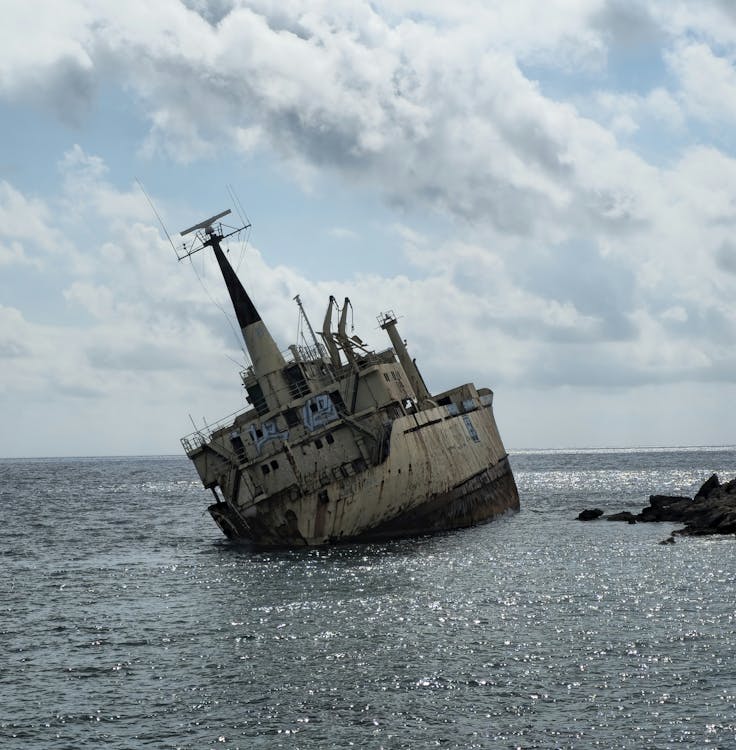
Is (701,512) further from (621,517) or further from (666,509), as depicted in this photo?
(621,517)

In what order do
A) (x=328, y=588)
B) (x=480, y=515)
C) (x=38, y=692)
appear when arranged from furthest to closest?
(x=480, y=515)
(x=328, y=588)
(x=38, y=692)

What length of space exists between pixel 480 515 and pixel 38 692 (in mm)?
29316

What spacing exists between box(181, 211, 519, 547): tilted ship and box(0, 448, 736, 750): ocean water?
1298 millimetres

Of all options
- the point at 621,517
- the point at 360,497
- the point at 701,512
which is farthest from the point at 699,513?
the point at 360,497

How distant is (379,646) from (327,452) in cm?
1438

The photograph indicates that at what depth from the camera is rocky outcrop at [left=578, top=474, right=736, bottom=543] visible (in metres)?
42.2

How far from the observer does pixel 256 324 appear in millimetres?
41438

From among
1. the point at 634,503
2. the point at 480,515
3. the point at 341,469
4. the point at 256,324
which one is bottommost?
the point at 634,503

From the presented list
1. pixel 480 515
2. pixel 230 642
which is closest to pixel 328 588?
pixel 230 642

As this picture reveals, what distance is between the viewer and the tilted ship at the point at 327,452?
3516 cm

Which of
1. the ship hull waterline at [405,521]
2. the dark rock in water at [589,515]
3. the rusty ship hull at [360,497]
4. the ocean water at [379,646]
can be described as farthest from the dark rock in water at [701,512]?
the rusty ship hull at [360,497]

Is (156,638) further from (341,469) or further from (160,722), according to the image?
(341,469)

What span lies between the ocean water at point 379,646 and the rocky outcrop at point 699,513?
227 cm

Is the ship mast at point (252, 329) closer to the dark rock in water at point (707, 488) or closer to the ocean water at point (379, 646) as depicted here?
the ocean water at point (379, 646)
